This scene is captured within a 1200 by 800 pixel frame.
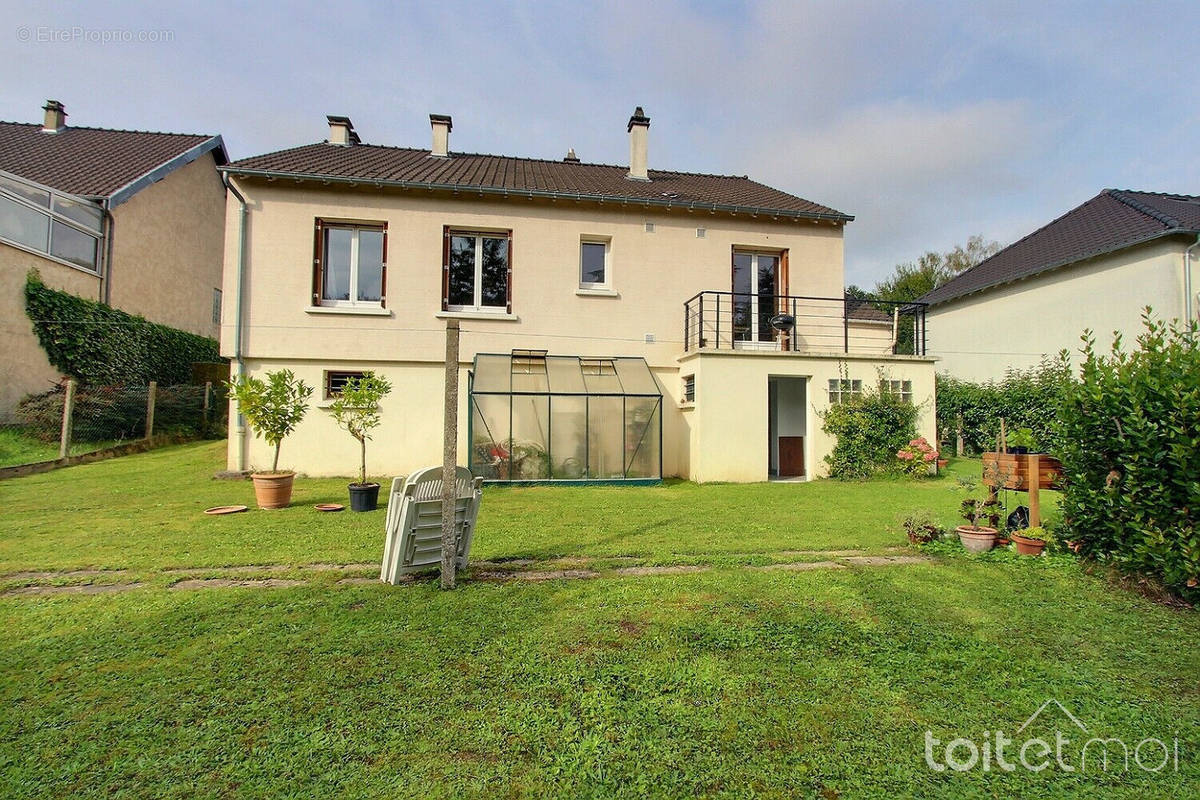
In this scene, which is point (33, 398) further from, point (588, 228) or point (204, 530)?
point (588, 228)

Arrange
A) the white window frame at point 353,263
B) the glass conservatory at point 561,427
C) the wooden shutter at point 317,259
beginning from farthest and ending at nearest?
the white window frame at point 353,263
the wooden shutter at point 317,259
the glass conservatory at point 561,427

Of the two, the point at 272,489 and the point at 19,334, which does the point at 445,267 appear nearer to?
the point at 272,489

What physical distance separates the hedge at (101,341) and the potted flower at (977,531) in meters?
17.6

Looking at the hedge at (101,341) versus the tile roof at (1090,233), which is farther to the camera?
the tile roof at (1090,233)

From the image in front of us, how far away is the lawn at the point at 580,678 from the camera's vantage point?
6.89 feet

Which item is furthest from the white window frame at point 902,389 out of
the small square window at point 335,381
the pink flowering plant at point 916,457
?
the small square window at point 335,381

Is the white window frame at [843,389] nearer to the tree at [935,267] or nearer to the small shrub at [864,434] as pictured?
the small shrub at [864,434]

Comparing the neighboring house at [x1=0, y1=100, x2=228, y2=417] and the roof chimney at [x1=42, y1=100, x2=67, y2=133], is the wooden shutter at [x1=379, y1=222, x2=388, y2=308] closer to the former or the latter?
the neighboring house at [x1=0, y1=100, x2=228, y2=417]

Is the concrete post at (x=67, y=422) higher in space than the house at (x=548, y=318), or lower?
lower

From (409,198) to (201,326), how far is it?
37.6 ft

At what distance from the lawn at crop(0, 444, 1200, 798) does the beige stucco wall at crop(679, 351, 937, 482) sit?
569 cm

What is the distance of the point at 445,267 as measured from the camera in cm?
1155

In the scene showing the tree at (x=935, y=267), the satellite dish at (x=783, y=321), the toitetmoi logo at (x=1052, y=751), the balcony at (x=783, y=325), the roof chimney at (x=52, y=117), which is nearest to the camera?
the toitetmoi logo at (x=1052, y=751)

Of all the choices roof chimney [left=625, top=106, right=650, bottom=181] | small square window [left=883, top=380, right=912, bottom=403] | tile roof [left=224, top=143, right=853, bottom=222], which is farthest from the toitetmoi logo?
roof chimney [left=625, top=106, right=650, bottom=181]
